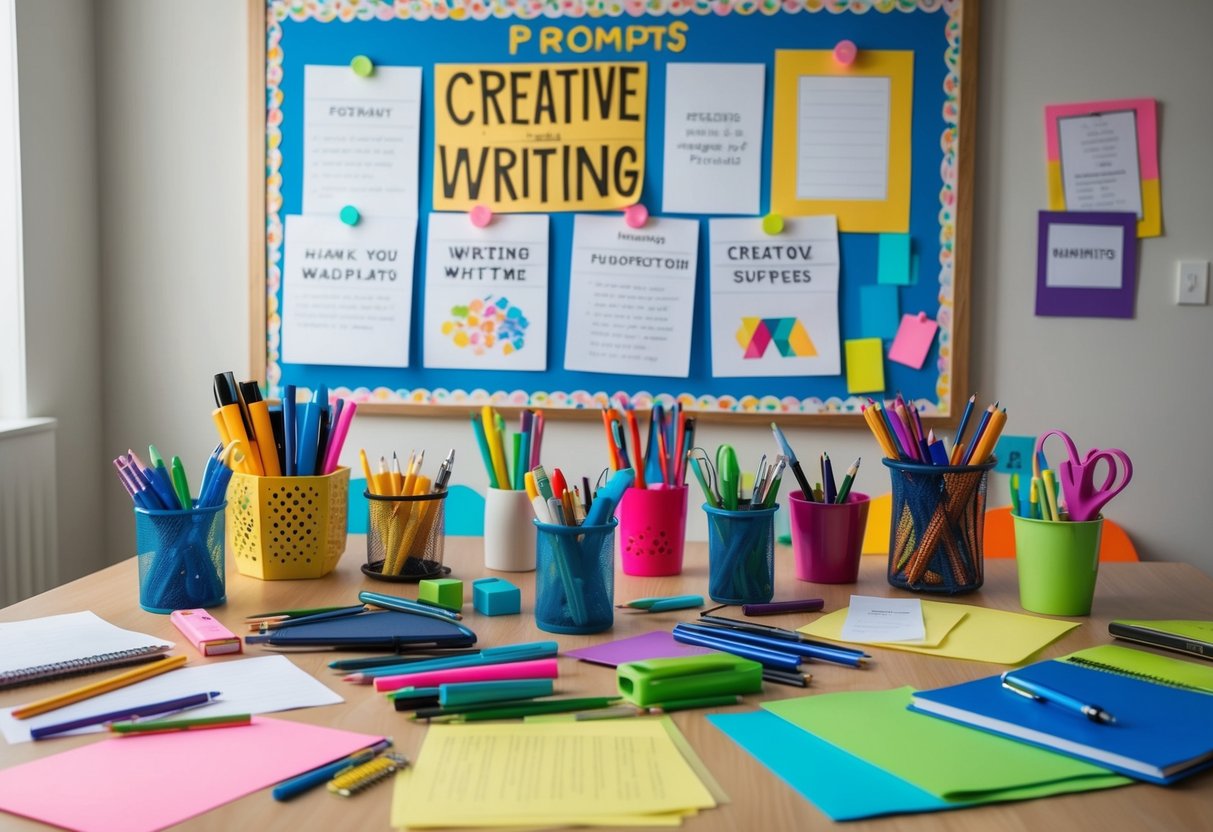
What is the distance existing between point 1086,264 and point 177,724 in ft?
6.92

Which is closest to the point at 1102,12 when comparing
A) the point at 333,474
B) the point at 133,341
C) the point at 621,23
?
the point at 621,23

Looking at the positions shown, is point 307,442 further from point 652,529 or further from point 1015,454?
point 1015,454

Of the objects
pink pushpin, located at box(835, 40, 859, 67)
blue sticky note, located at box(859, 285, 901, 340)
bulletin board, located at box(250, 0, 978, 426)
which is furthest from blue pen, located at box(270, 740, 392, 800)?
pink pushpin, located at box(835, 40, 859, 67)

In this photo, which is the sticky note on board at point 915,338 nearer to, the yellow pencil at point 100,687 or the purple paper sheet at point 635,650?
the purple paper sheet at point 635,650

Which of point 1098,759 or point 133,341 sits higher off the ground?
point 133,341

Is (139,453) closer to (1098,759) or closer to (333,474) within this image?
(333,474)

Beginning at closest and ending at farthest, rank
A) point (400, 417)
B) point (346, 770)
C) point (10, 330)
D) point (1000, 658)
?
point (346, 770)
point (1000, 658)
point (10, 330)
point (400, 417)

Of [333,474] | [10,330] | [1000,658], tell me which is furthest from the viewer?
[10,330]

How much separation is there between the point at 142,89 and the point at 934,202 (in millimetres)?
1821

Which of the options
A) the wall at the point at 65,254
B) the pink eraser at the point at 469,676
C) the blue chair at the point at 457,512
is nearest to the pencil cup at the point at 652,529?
the pink eraser at the point at 469,676

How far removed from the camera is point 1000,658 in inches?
44.1

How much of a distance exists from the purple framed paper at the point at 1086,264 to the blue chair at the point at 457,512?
1.28 meters

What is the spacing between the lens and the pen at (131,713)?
2.92 ft

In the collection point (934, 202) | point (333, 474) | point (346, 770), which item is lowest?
point (346, 770)
